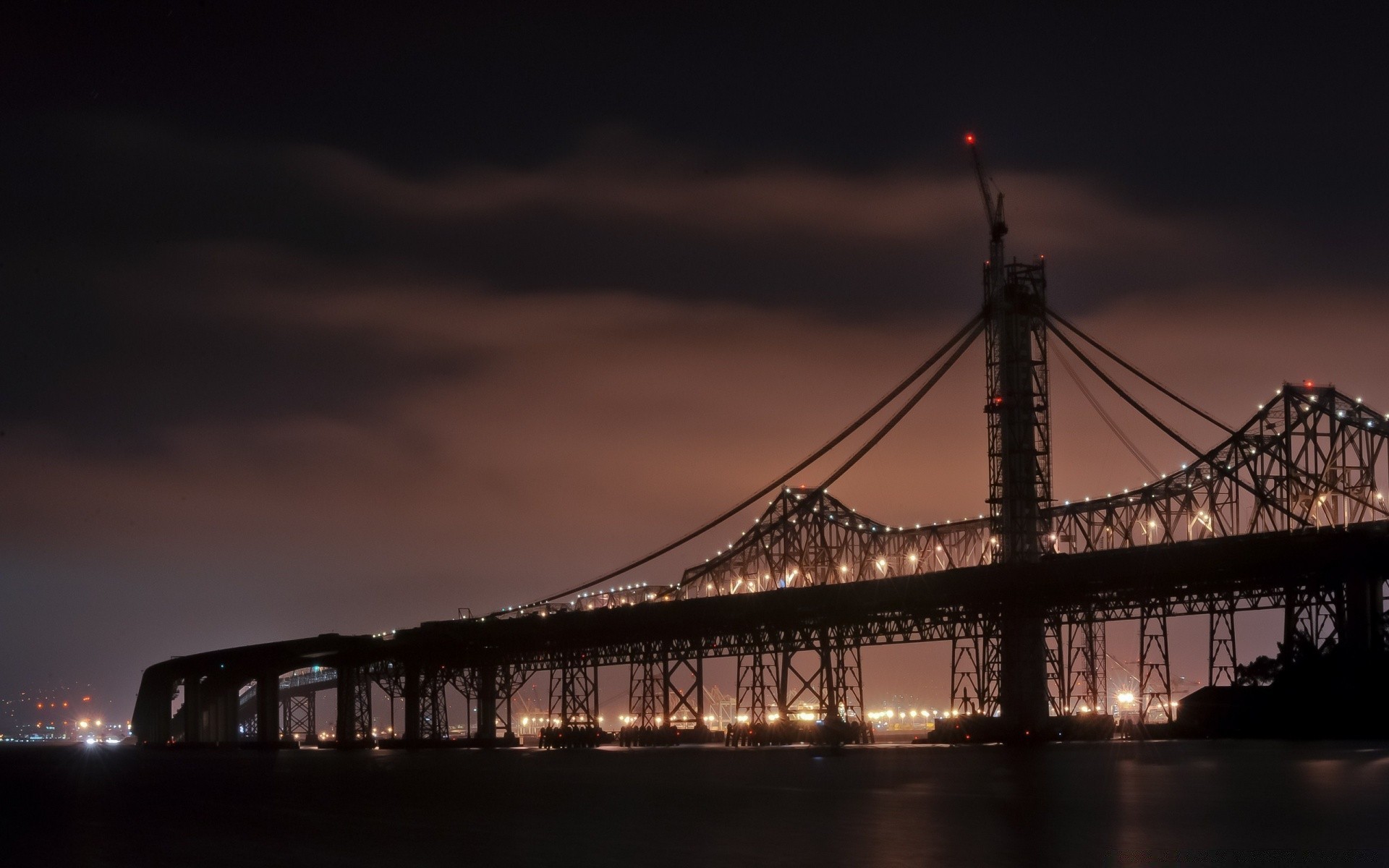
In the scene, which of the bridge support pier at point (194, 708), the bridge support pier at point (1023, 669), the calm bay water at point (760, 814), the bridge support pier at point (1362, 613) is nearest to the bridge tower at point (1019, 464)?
the bridge support pier at point (1023, 669)

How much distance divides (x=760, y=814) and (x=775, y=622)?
8807 centimetres

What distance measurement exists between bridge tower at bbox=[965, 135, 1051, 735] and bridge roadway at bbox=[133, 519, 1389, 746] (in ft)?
10.6

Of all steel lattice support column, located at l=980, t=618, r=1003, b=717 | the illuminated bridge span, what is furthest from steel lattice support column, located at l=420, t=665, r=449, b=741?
steel lattice support column, located at l=980, t=618, r=1003, b=717

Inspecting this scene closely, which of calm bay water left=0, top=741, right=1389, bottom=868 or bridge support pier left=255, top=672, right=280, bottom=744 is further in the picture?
bridge support pier left=255, top=672, right=280, bottom=744

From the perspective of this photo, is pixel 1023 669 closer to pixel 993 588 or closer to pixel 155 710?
pixel 993 588

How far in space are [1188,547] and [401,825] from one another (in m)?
64.4

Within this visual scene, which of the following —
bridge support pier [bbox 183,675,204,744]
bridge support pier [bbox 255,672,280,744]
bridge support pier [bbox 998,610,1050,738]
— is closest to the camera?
bridge support pier [bbox 998,610,1050,738]

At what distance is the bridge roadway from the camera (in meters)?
84.7

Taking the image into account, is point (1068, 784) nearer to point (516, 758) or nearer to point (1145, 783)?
point (1145, 783)

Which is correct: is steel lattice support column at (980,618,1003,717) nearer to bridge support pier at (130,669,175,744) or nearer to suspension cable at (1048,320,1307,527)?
suspension cable at (1048,320,1307,527)

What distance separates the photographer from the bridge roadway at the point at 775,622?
84688 millimetres

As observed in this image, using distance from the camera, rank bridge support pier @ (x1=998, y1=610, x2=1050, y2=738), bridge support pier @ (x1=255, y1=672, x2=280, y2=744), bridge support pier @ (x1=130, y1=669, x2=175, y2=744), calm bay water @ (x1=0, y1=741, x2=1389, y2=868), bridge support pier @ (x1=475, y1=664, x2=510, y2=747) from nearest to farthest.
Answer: calm bay water @ (x1=0, y1=741, x2=1389, y2=868) → bridge support pier @ (x1=998, y1=610, x2=1050, y2=738) → bridge support pier @ (x1=475, y1=664, x2=510, y2=747) → bridge support pier @ (x1=255, y1=672, x2=280, y2=744) → bridge support pier @ (x1=130, y1=669, x2=175, y2=744)

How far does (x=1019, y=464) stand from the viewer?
10781cm

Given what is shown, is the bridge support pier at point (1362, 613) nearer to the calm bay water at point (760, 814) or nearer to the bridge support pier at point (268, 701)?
the calm bay water at point (760, 814)
